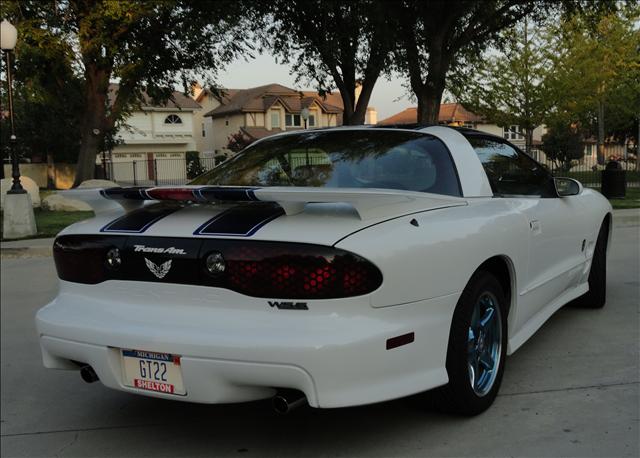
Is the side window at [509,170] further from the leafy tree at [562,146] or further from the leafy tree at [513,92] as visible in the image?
the leafy tree at [513,92]

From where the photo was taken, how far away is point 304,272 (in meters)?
2.51

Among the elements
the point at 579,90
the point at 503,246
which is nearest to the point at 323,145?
the point at 503,246

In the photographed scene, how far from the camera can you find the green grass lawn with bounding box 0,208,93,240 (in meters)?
12.0

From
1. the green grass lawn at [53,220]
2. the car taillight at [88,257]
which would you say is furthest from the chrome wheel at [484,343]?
the green grass lawn at [53,220]

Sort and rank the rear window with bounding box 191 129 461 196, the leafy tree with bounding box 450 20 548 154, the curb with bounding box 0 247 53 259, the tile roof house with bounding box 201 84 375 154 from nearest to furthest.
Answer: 1. the rear window with bounding box 191 129 461 196
2. the curb with bounding box 0 247 53 259
3. the leafy tree with bounding box 450 20 548 154
4. the tile roof house with bounding box 201 84 375 154

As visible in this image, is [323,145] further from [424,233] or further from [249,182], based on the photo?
[424,233]

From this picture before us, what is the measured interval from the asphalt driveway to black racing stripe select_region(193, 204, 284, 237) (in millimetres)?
1052

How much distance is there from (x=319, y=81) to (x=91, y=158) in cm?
906

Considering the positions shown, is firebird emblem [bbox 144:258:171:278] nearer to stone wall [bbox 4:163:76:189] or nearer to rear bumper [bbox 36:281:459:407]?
rear bumper [bbox 36:281:459:407]

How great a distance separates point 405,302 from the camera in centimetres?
263

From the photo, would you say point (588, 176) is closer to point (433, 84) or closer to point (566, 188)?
point (433, 84)

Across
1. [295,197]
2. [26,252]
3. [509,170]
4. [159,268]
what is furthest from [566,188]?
[26,252]

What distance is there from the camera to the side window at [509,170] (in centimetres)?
381

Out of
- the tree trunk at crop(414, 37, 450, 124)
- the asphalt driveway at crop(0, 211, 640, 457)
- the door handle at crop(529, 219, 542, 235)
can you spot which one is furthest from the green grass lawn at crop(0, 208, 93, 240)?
the door handle at crop(529, 219, 542, 235)
